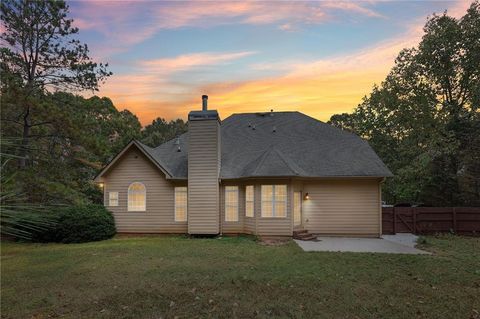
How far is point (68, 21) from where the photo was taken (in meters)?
13.6

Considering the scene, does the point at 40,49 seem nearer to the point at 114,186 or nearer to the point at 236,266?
the point at 114,186

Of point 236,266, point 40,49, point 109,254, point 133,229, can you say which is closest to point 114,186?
point 133,229

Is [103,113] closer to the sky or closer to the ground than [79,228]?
closer to the sky

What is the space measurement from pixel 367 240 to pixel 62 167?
13.9 meters

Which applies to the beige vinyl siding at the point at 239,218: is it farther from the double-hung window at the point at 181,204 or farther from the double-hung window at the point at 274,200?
the double-hung window at the point at 181,204

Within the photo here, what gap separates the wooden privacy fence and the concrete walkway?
1476mm

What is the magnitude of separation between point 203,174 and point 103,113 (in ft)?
44.8

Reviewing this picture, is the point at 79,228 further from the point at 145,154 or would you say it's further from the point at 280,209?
the point at 280,209

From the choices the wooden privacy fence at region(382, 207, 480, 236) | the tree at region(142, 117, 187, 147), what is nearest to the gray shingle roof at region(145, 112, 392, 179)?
the wooden privacy fence at region(382, 207, 480, 236)

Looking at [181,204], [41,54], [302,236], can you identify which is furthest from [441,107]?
[41,54]

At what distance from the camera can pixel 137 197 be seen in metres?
15.7

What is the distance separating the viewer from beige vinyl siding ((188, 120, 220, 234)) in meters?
14.9

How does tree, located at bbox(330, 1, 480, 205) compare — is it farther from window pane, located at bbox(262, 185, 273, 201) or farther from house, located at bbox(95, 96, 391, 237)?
window pane, located at bbox(262, 185, 273, 201)

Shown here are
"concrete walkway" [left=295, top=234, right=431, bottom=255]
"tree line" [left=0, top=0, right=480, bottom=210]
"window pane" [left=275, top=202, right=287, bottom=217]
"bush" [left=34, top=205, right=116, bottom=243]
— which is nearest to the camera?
"concrete walkway" [left=295, top=234, right=431, bottom=255]
